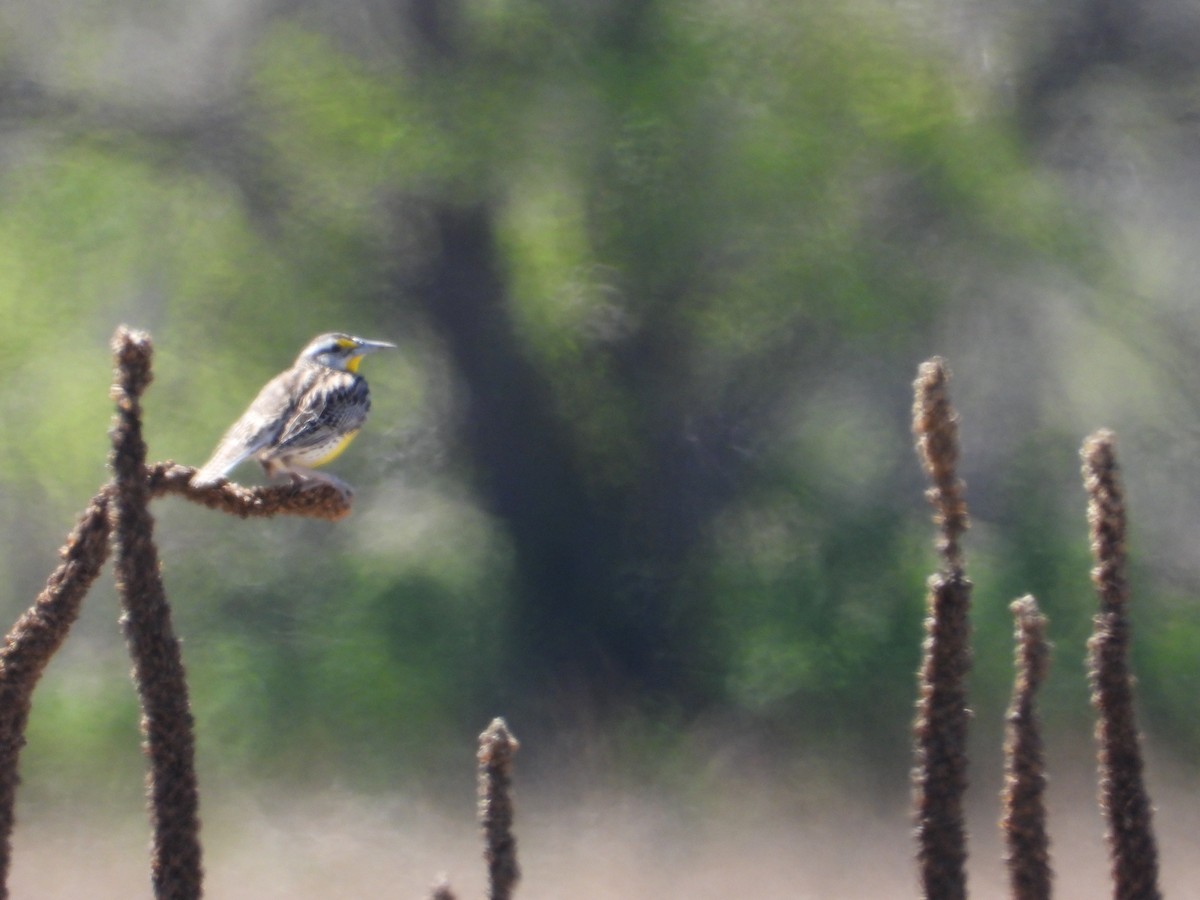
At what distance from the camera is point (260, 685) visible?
7.19 m

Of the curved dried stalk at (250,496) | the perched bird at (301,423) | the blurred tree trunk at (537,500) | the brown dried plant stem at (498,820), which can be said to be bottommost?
the brown dried plant stem at (498,820)

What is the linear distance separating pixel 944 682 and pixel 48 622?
1.83 meters

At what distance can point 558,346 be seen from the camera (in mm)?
7535

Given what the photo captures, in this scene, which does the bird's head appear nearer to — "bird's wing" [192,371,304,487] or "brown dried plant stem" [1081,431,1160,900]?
"bird's wing" [192,371,304,487]

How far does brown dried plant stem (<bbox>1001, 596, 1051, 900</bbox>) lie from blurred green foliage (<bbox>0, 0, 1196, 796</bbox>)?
388cm

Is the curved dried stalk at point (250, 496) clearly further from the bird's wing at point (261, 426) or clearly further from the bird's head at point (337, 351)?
the bird's head at point (337, 351)

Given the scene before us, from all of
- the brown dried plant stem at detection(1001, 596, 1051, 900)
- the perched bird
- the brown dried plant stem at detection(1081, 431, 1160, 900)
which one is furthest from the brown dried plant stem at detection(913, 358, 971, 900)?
the perched bird

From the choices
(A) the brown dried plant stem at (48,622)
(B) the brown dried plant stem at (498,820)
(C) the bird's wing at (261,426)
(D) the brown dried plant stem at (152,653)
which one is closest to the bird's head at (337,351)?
(C) the bird's wing at (261,426)

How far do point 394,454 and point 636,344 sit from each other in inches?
49.8

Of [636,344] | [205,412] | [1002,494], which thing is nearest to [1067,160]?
[1002,494]

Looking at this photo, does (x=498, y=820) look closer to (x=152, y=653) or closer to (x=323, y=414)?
(x=152, y=653)

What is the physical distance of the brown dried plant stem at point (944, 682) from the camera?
2.99 meters

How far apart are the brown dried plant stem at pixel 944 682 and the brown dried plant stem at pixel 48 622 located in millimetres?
1652

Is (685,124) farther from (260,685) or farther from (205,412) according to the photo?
(260,685)
